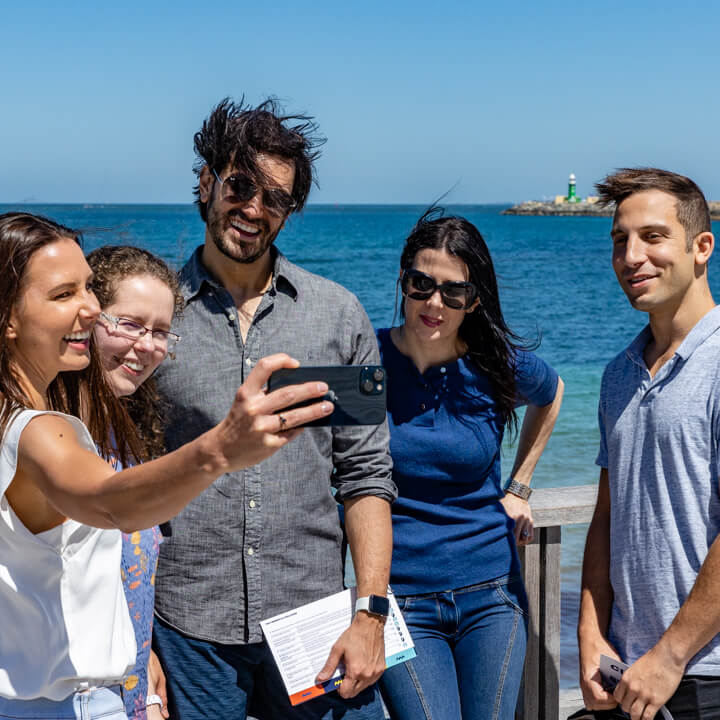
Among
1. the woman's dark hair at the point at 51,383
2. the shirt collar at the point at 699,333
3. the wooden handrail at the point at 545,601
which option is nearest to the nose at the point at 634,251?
the shirt collar at the point at 699,333

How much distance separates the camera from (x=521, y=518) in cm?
298

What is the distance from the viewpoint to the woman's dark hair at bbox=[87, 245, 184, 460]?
92.7 inches

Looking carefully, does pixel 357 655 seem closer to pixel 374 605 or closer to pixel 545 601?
pixel 374 605

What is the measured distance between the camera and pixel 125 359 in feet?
7.54

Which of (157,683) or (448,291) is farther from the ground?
(448,291)

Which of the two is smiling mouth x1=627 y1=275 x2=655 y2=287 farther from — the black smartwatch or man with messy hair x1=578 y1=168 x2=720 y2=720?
the black smartwatch

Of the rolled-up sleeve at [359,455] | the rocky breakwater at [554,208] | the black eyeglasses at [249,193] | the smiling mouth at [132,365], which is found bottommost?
the rolled-up sleeve at [359,455]

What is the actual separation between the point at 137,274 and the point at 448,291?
1075 millimetres

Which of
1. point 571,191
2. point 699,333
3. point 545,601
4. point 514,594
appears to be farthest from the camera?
point 571,191

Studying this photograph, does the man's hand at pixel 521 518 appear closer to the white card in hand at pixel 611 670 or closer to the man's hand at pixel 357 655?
the white card in hand at pixel 611 670

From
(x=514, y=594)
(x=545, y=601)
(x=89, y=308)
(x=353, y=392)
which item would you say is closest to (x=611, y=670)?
(x=514, y=594)

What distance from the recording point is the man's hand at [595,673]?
2.49 meters

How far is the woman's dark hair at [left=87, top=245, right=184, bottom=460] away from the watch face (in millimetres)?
729

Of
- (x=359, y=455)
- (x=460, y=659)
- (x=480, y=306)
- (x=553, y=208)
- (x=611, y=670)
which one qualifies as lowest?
(x=460, y=659)
